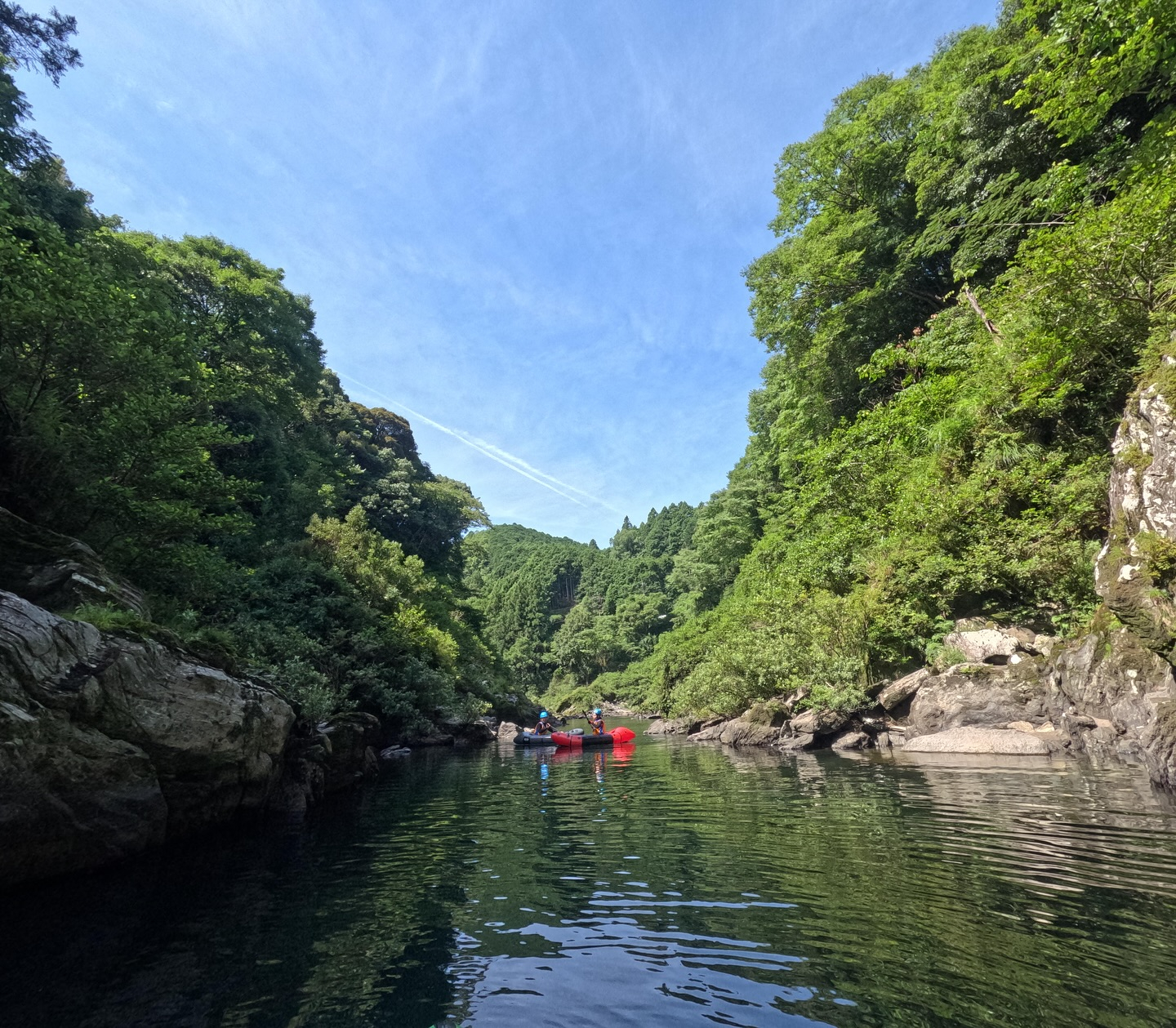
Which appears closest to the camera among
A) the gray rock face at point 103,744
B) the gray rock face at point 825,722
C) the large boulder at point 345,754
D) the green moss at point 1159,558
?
the gray rock face at point 103,744

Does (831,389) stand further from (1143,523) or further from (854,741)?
(1143,523)

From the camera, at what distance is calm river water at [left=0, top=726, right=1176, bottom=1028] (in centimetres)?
370

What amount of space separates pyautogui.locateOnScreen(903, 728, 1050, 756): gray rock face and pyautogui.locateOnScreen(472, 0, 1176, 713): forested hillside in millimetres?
3150

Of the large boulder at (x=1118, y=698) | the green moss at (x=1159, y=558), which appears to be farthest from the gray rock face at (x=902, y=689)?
the green moss at (x=1159, y=558)

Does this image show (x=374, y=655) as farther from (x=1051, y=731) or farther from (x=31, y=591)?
(x=1051, y=731)

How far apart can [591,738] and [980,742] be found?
16101mm

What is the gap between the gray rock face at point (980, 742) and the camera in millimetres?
12734

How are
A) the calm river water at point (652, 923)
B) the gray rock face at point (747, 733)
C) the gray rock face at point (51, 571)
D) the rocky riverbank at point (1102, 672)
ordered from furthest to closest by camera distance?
the gray rock face at point (747, 733) → the rocky riverbank at point (1102, 672) → the gray rock face at point (51, 571) → the calm river water at point (652, 923)

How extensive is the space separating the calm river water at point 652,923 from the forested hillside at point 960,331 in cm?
827

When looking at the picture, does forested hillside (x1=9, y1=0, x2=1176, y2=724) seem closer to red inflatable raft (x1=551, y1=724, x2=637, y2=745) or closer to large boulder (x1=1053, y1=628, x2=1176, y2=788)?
large boulder (x1=1053, y1=628, x2=1176, y2=788)

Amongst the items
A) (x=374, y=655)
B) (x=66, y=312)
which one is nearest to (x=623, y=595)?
(x=374, y=655)

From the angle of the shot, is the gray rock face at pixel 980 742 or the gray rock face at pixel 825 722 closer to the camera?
the gray rock face at pixel 980 742

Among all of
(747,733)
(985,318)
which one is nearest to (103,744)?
(747,733)

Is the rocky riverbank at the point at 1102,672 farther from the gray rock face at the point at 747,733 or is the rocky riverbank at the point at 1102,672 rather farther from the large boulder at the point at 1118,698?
the gray rock face at the point at 747,733
